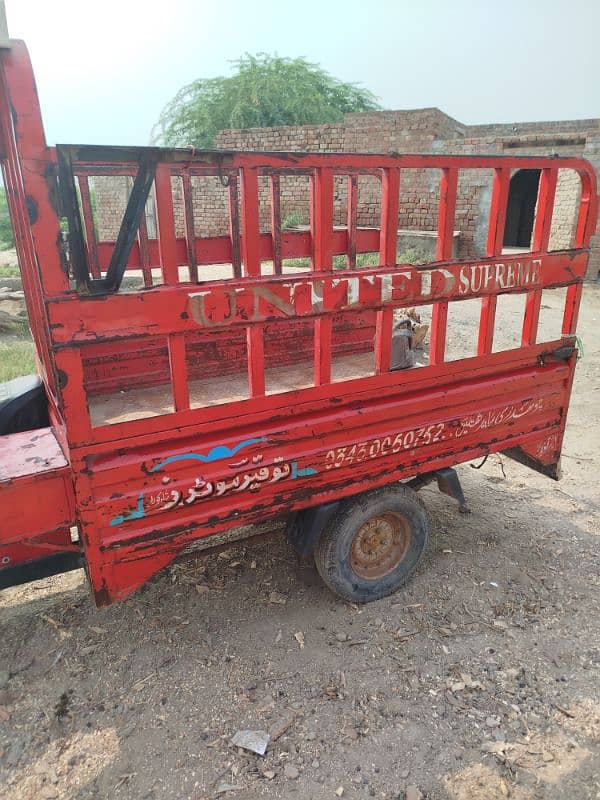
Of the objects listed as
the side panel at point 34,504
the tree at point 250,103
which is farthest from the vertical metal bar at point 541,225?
the tree at point 250,103

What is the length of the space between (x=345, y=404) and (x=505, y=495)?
217cm

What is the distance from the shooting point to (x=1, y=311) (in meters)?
9.69

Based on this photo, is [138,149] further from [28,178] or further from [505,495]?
[505,495]

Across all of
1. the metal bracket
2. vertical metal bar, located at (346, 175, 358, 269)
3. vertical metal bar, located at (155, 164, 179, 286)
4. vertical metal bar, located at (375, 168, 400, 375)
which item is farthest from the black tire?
vertical metal bar, located at (346, 175, 358, 269)

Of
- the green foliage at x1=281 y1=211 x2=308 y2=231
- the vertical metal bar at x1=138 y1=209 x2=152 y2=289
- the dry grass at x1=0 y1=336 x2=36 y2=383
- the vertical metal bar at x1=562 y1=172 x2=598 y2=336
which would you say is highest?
the vertical metal bar at x1=562 y1=172 x2=598 y2=336

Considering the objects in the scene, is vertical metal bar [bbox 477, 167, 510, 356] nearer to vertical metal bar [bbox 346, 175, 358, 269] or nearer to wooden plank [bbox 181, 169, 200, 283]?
vertical metal bar [bbox 346, 175, 358, 269]

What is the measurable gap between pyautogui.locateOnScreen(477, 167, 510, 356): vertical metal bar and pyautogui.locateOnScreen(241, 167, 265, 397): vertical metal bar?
1173mm

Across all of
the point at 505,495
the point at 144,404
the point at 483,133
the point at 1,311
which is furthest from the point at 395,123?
the point at 144,404

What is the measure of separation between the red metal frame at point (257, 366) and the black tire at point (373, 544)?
182 mm

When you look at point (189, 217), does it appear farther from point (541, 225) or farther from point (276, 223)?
point (541, 225)

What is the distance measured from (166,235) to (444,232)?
1.32 meters

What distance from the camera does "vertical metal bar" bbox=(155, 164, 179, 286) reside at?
2.10 m

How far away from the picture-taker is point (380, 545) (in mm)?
3156

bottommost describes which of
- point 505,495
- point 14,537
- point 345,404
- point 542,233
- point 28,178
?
point 505,495
